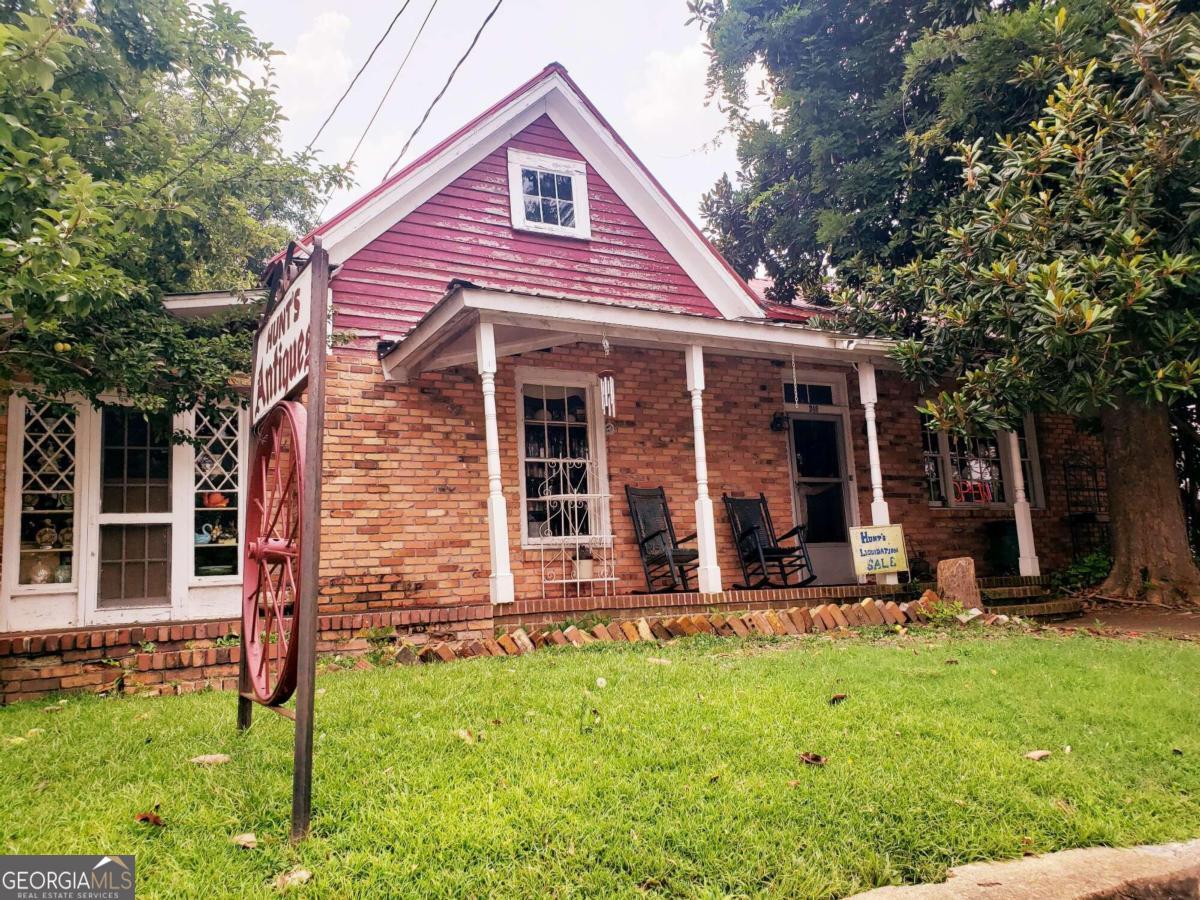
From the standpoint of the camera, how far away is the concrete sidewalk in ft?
8.54

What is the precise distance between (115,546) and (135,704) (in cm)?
265

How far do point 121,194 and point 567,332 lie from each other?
375 centimetres

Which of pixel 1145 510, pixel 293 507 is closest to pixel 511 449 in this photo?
pixel 293 507

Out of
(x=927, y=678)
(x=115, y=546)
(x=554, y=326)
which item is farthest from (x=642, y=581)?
(x=115, y=546)

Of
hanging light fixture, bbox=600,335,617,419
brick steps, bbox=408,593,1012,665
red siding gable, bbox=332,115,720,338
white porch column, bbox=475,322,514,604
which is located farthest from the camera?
red siding gable, bbox=332,115,720,338

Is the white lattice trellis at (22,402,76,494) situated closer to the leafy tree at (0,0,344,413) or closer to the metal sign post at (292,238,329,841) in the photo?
the leafy tree at (0,0,344,413)

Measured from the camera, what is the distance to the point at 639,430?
938 centimetres

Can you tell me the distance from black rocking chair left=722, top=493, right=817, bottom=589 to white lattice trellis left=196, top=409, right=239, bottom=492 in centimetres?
525

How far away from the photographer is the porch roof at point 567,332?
7027 millimetres

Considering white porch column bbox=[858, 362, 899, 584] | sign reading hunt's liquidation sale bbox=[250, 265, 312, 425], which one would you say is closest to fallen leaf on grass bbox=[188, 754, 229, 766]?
sign reading hunt's liquidation sale bbox=[250, 265, 312, 425]

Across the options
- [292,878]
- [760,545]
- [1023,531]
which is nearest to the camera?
[292,878]

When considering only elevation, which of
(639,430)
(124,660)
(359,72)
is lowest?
(124,660)

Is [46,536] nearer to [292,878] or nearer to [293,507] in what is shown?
[293,507]

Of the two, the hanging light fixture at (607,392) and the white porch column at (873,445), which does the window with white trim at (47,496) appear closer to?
the hanging light fixture at (607,392)
